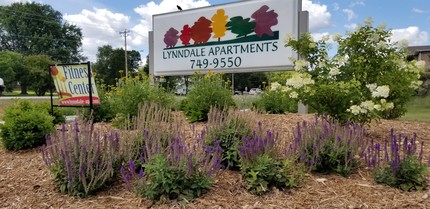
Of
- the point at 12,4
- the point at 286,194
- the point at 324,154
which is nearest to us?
the point at 286,194

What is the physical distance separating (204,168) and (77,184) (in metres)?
1.06

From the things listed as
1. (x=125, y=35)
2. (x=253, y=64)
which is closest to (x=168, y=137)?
(x=253, y=64)

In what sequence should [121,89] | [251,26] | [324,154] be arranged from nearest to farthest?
1. [324,154]
2. [121,89]
3. [251,26]

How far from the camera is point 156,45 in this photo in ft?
30.9

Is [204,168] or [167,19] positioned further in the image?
[167,19]

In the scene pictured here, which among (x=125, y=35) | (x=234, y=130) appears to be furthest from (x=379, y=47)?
(x=125, y=35)

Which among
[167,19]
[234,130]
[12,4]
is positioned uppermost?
[12,4]

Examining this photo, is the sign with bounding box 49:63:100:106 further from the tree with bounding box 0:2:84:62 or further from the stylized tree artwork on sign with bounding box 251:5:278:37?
the tree with bounding box 0:2:84:62

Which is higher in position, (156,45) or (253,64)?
(156,45)

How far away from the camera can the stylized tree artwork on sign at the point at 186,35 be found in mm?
8766

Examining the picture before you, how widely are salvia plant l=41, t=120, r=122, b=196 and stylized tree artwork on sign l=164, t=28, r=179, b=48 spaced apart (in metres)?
6.33

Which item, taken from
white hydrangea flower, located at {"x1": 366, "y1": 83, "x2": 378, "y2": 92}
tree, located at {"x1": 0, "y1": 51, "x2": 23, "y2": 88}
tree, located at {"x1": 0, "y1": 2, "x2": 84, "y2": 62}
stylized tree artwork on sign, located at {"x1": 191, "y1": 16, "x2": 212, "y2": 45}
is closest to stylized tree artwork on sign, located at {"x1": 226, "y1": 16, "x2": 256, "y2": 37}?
stylized tree artwork on sign, located at {"x1": 191, "y1": 16, "x2": 212, "y2": 45}

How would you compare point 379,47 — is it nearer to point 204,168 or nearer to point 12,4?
point 204,168

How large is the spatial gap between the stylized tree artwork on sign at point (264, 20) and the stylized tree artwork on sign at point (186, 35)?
1876 mm
